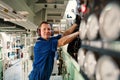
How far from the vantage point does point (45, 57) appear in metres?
3.05

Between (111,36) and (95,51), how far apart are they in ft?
0.79

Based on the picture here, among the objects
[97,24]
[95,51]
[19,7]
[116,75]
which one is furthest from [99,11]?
[19,7]

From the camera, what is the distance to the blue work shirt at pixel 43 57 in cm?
294

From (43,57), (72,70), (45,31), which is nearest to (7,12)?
(45,31)

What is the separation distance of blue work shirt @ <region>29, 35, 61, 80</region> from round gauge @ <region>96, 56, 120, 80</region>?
1863 mm

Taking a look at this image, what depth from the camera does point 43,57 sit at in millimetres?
3051

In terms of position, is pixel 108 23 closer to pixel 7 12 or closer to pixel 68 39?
pixel 68 39

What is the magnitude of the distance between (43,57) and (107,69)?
7.16 ft

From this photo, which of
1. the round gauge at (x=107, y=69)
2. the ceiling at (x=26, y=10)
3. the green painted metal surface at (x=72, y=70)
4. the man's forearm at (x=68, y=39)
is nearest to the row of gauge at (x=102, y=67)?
the round gauge at (x=107, y=69)

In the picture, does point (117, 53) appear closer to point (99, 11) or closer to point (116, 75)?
point (116, 75)

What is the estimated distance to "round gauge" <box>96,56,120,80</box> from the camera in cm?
86

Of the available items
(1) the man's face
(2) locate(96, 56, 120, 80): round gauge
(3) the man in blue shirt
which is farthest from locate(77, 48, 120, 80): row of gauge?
(1) the man's face

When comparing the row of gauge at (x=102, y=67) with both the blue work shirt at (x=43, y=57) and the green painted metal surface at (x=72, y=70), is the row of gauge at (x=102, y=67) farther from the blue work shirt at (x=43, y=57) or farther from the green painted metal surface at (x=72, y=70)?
the blue work shirt at (x=43, y=57)

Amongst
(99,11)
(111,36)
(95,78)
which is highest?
→ (99,11)
